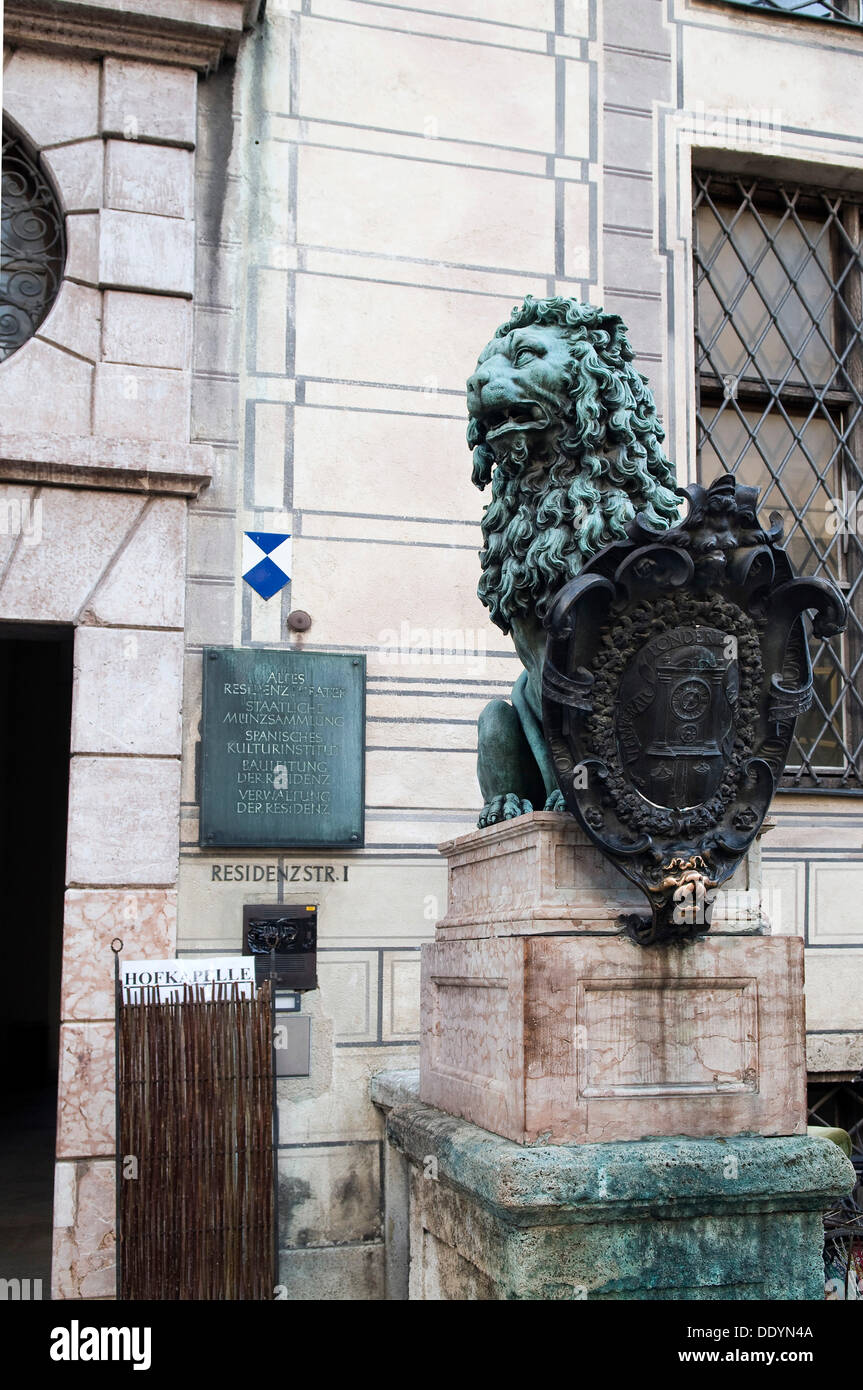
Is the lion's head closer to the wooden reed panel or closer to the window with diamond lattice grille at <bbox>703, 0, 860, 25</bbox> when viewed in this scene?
the wooden reed panel

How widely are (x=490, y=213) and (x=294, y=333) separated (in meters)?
1.31

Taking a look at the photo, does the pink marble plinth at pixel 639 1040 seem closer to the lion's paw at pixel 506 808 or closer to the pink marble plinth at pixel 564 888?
the pink marble plinth at pixel 564 888

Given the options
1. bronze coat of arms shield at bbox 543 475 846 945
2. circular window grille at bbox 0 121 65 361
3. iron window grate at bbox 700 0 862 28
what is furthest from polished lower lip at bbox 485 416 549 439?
iron window grate at bbox 700 0 862 28

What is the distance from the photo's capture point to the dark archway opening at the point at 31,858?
1416 cm

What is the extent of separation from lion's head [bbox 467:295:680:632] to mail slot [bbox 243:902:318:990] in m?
2.50

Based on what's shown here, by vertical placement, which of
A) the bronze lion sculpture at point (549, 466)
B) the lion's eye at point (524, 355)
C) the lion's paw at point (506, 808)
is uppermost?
the lion's eye at point (524, 355)

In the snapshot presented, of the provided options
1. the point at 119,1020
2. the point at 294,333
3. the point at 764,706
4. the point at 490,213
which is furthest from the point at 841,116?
the point at 119,1020

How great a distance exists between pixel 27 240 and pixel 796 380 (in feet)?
14.0

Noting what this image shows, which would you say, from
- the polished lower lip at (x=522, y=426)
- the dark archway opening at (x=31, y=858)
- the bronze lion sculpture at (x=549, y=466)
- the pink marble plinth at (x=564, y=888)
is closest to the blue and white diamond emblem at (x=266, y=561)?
the bronze lion sculpture at (x=549, y=466)

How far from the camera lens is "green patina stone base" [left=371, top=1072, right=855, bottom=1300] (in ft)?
11.1

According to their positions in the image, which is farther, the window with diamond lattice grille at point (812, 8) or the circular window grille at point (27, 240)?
the window with diamond lattice grille at point (812, 8)

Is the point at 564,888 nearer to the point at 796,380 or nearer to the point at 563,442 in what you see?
the point at 563,442

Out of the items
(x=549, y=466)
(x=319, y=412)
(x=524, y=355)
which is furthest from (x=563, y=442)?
(x=319, y=412)

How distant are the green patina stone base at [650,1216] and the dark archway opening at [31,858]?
33.4 ft
